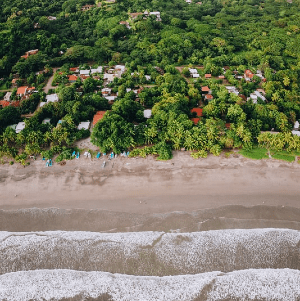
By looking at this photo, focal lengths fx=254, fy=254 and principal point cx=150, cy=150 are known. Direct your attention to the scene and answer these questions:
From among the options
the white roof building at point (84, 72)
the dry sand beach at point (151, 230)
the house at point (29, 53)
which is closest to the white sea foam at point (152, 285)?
the dry sand beach at point (151, 230)

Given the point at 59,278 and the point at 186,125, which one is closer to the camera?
the point at 59,278

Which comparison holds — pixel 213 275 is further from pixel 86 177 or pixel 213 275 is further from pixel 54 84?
pixel 54 84

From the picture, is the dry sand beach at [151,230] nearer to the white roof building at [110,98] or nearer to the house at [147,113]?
the house at [147,113]

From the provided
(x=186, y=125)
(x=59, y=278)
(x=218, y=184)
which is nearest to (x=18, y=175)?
(x=59, y=278)

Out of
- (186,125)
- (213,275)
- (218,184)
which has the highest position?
(186,125)

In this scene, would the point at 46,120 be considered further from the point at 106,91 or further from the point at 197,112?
the point at 197,112

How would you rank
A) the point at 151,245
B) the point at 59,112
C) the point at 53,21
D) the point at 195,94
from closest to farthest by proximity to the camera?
1. the point at 151,245
2. the point at 59,112
3. the point at 195,94
4. the point at 53,21
